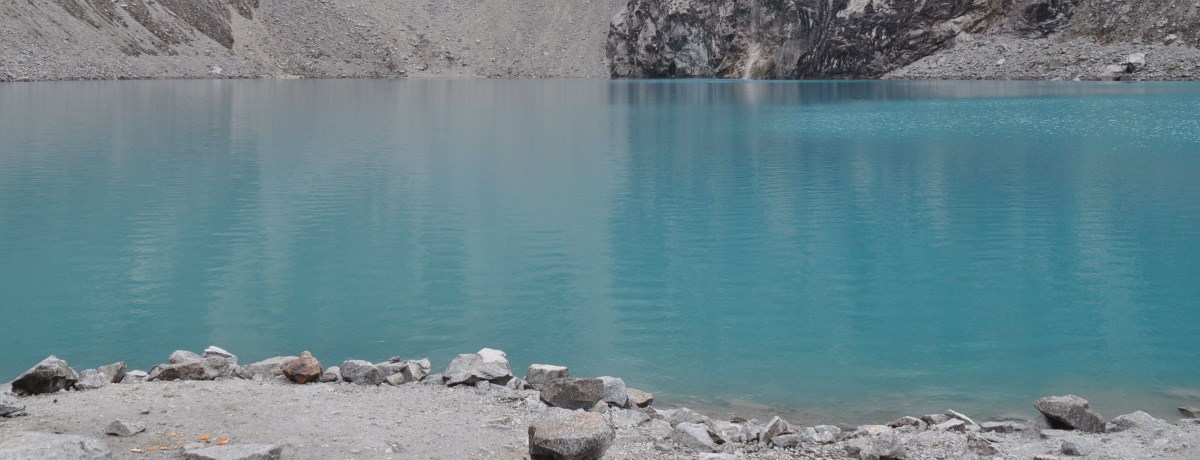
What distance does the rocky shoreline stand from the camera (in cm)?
787

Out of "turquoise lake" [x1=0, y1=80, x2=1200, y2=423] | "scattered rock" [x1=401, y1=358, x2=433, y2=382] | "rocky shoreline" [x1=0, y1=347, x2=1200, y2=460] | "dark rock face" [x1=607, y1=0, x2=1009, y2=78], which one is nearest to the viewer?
"rocky shoreline" [x1=0, y1=347, x2=1200, y2=460]

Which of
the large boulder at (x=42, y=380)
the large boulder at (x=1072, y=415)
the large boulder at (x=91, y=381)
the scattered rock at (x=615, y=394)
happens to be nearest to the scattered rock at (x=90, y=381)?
the large boulder at (x=91, y=381)

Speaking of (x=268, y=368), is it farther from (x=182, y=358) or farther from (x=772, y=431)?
(x=772, y=431)

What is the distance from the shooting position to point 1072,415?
905 cm

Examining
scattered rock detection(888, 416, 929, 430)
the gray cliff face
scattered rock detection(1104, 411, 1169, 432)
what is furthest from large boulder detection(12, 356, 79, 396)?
the gray cliff face

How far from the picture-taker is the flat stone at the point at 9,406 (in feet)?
28.0

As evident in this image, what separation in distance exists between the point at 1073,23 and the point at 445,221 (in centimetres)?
9214

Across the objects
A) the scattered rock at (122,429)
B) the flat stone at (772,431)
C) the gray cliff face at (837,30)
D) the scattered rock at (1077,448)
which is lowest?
the scattered rock at (1077,448)

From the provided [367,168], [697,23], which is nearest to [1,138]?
[367,168]

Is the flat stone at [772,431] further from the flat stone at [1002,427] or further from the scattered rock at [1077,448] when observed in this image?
the scattered rock at [1077,448]

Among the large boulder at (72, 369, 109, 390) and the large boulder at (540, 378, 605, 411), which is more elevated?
the large boulder at (72, 369, 109, 390)

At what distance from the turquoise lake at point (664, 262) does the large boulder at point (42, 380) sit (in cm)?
278

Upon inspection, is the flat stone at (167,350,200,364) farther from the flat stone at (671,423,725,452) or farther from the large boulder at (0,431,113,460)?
the flat stone at (671,423,725,452)

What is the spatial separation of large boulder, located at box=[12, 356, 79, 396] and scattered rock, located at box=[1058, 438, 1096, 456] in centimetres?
894
